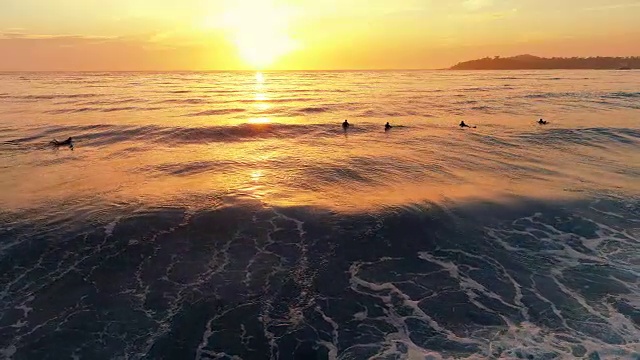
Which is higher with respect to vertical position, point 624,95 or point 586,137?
point 624,95

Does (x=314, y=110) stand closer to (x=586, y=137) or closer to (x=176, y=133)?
(x=176, y=133)

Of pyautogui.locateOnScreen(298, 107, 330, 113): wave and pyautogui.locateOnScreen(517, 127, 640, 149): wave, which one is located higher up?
pyautogui.locateOnScreen(517, 127, 640, 149): wave

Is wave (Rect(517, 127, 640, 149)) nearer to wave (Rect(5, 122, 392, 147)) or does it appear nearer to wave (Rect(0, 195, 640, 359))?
wave (Rect(5, 122, 392, 147))

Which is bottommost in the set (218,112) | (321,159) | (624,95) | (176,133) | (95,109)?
(321,159)

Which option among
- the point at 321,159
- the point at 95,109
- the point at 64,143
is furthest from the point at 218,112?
the point at 321,159

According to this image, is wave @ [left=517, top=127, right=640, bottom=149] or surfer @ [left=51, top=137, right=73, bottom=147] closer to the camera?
surfer @ [left=51, top=137, right=73, bottom=147]

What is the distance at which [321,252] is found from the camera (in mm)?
16438

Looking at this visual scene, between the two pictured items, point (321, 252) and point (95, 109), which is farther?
point (95, 109)

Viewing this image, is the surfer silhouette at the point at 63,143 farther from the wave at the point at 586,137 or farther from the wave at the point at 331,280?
the wave at the point at 586,137

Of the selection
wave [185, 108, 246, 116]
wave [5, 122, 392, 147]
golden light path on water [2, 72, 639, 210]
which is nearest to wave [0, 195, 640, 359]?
golden light path on water [2, 72, 639, 210]

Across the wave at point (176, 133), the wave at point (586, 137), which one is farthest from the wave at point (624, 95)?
the wave at point (176, 133)

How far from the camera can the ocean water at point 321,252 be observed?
11.8 m

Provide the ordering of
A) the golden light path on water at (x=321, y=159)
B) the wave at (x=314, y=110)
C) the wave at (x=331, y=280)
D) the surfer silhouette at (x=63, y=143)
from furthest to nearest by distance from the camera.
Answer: the wave at (x=314, y=110), the surfer silhouette at (x=63, y=143), the golden light path on water at (x=321, y=159), the wave at (x=331, y=280)

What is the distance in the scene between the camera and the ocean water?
11836mm
